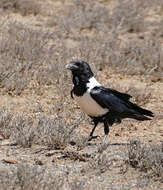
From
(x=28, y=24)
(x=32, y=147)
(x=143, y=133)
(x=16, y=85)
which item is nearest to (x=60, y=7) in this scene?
(x=28, y=24)

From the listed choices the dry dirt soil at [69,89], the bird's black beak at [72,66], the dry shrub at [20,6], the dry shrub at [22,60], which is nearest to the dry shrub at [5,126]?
the dry dirt soil at [69,89]

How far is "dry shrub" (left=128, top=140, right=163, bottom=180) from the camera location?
5.79m

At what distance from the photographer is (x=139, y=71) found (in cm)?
1083

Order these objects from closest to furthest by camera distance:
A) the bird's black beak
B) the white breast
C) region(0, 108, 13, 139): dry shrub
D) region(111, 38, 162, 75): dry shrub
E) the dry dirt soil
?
the dry dirt soil
region(0, 108, 13, 139): dry shrub
the white breast
the bird's black beak
region(111, 38, 162, 75): dry shrub

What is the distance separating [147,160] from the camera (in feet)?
19.5

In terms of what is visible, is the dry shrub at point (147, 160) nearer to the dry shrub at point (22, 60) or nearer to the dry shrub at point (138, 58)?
the dry shrub at point (22, 60)

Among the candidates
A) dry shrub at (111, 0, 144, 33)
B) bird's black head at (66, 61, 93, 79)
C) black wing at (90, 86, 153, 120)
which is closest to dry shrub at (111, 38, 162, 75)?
dry shrub at (111, 0, 144, 33)

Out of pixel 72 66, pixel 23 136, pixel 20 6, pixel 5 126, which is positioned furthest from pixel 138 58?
pixel 23 136

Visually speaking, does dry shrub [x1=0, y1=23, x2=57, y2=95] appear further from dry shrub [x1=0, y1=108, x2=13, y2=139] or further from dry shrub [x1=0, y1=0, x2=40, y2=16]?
dry shrub [x1=0, y1=108, x2=13, y2=139]

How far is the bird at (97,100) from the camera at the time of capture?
23.1ft

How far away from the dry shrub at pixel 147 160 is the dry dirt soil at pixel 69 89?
1 cm

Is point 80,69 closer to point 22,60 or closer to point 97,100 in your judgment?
point 97,100

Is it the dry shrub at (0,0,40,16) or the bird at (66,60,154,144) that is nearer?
the bird at (66,60,154,144)

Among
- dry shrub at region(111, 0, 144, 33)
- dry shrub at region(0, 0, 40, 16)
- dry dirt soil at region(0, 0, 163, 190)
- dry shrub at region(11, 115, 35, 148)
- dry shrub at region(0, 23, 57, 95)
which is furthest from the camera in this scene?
dry shrub at region(111, 0, 144, 33)
